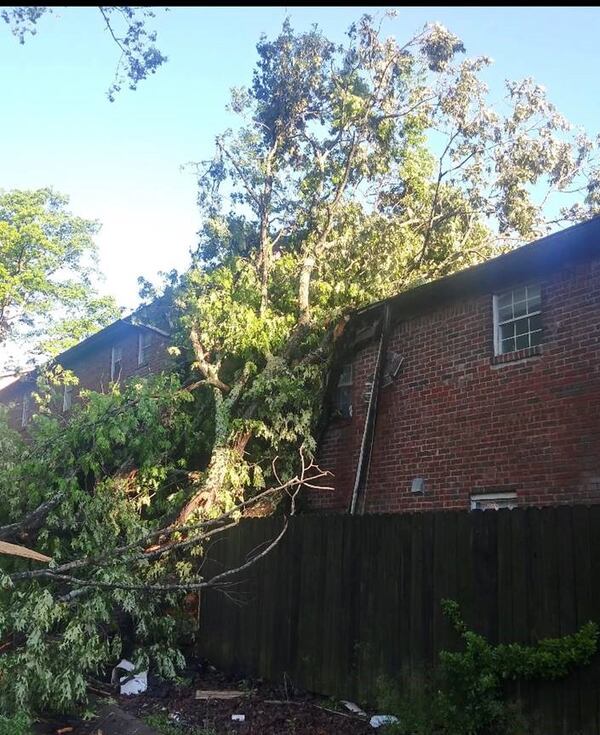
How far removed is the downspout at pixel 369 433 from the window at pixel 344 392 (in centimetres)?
75

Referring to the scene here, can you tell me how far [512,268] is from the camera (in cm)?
962

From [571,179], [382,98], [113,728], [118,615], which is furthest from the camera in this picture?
[571,179]

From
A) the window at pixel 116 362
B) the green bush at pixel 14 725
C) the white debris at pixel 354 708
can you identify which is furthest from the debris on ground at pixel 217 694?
the window at pixel 116 362

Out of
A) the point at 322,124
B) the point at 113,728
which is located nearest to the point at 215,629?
the point at 113,728

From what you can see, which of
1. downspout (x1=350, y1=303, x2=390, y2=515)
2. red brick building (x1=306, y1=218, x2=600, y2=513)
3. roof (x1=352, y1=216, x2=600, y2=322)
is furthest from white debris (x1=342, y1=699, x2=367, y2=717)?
roof (x1=352, y1=216, x2=600, y2=322)

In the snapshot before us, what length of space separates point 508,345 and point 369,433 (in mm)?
2613

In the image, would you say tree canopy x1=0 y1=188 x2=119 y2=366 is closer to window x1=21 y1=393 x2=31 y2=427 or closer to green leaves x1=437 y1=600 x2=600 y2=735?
window x1=21 y1=393 x2=31 y2=427

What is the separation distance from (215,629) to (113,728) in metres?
2.66

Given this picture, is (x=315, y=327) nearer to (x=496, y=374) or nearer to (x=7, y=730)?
(x=496, y=374)

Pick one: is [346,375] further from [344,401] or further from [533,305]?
[533,305]

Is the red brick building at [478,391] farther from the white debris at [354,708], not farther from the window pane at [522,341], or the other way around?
the white debris at [354,708]

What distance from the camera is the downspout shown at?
438 inches

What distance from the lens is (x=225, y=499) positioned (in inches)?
421

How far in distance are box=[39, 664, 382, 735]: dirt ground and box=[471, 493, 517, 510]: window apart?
3.22m
